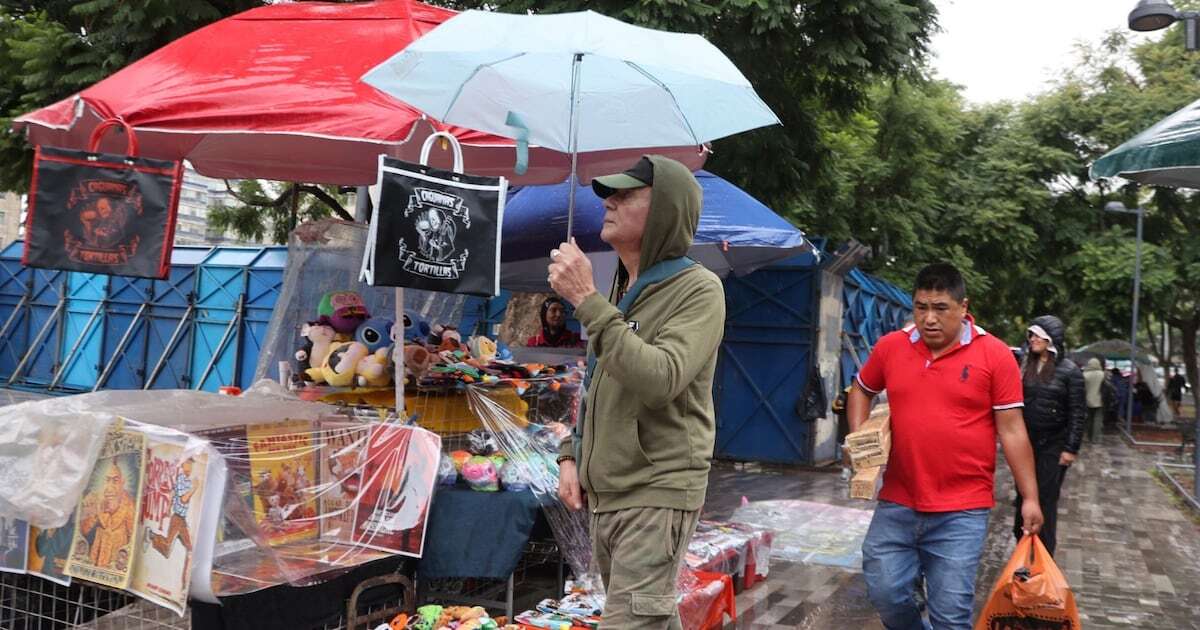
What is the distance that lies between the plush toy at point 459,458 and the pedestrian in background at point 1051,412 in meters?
4.17

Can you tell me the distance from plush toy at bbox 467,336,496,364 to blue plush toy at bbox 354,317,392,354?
2.40 feet

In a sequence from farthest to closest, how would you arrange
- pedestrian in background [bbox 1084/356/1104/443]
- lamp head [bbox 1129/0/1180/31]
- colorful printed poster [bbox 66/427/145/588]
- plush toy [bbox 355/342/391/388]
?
1. pedestrian in background [bbox 1084/356/1104/443]
2. lamp head [bbox 1129/0/1180/31]
3. plush toy [bbox 355/342/391/388]
4. colorful printed poster [bbox 66/427/145/588]

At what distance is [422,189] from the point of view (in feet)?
14.8

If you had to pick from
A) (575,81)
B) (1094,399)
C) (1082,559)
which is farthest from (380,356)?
(1094,399)

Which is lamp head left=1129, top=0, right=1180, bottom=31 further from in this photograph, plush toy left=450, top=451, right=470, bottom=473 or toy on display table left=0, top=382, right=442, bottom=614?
toy on display table left=0, top=382, right=442, bottom=614

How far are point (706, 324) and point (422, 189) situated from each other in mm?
2102

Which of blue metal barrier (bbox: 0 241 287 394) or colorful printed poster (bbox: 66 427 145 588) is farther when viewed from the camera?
blue metal barrier (bbox: 0 241 287 394)

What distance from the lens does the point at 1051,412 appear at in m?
7.16

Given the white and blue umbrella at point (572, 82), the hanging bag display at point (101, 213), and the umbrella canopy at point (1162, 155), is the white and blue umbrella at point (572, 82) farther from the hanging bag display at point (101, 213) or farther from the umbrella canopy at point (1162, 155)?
the umbrella canopy at point (1162, 155)

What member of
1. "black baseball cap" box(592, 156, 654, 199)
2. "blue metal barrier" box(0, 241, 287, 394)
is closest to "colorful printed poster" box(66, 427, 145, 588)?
"black baseball cap" box(592, 156, 654, 199)

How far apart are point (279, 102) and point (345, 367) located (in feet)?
4.72

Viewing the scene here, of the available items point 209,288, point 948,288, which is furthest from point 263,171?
point 209,288

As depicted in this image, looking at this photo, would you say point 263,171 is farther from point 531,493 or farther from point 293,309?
point 531,493

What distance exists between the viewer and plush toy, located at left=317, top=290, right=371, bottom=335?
5.72 metres
